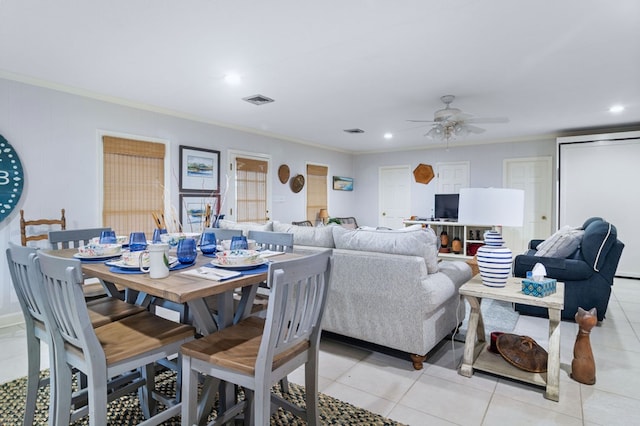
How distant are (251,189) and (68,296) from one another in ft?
15.4

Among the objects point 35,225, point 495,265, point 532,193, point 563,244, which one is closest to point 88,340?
point 495,265

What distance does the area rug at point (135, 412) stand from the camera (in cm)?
188

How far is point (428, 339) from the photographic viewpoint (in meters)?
2.48

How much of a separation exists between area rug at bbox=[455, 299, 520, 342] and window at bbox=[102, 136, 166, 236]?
3726mm

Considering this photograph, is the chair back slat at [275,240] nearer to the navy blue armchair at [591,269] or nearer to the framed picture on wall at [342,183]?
the navy blue armchair at [591,269]

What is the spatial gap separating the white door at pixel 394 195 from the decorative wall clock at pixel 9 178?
6561mm

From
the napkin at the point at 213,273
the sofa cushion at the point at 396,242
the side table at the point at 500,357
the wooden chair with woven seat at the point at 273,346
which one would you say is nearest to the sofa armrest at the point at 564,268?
the side table at the point at 500,357

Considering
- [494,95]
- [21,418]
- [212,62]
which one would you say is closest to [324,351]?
[21,418]

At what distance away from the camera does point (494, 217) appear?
2.49m

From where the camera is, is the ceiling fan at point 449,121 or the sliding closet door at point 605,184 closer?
the ceiling fan at point 449,121

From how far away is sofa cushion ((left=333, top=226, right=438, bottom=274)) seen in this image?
2463 millimetres

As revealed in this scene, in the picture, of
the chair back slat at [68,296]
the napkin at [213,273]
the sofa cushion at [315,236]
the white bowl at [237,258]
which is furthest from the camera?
the sofa cushion at [315,236]

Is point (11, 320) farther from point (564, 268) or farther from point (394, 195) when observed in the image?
point (394, 195)

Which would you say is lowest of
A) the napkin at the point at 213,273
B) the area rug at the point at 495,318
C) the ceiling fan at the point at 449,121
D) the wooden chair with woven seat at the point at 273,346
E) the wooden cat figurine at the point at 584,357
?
the area rug at the point at 495,318
